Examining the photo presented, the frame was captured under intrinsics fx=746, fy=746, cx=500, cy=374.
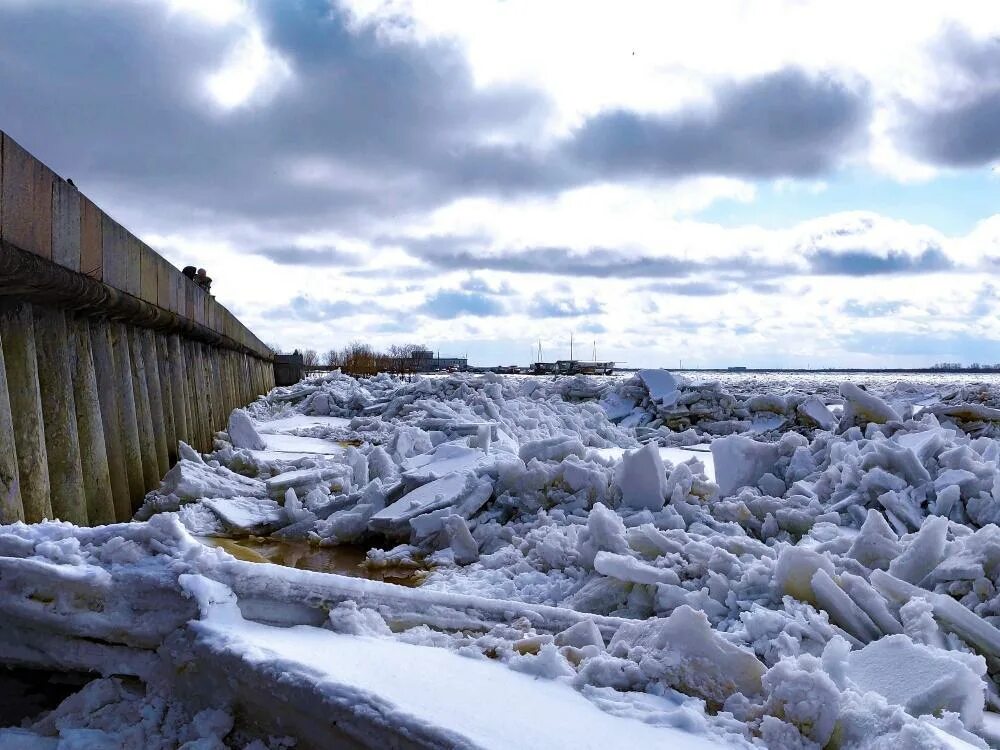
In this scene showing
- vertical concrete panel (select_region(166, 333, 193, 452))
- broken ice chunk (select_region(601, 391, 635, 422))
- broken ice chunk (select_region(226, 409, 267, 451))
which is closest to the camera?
vertical concrete panel (select_region(166, 333, 193, 452))

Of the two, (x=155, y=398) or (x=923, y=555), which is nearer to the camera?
(x=923, y=555)

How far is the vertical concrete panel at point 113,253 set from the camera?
15.3ft

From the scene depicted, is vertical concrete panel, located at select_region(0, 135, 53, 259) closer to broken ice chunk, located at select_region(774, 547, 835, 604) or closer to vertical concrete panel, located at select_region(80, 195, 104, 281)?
vertical concrete panel, located at select_region(80, 195, 104, 281)

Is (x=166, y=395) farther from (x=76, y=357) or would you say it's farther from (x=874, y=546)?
(x=874, y=546)

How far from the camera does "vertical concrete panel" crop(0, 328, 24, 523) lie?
10.3 ft

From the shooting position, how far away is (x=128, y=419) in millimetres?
5047

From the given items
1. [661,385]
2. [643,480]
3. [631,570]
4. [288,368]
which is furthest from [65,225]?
[288,368]

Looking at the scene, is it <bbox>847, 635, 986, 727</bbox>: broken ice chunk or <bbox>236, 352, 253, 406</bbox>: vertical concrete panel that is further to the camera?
<bbox>236, 352, 253, 406</bbox>: vertical concrete panel

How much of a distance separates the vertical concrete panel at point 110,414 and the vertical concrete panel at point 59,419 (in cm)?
61

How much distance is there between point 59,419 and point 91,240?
120 cm

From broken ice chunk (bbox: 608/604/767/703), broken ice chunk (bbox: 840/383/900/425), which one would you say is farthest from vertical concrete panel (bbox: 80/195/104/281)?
broken ice chunk (bbox: 840/383/900/425)

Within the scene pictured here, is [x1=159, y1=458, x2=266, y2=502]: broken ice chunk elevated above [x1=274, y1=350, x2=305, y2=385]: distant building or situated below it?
below

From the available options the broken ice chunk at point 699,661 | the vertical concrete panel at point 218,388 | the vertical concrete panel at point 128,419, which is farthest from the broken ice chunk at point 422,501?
the vertical concrete panel at point 218,388

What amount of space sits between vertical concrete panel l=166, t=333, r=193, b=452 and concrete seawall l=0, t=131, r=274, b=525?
6 centimetres
